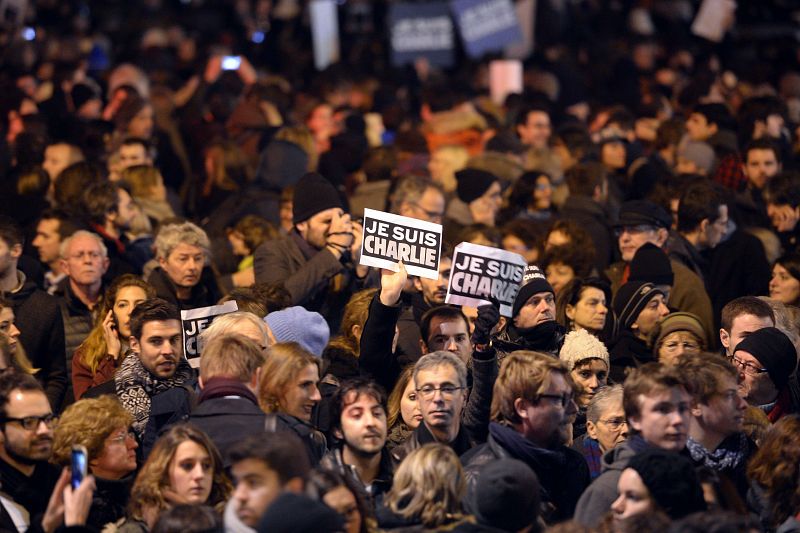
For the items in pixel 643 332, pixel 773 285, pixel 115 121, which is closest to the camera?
pixel 643 332

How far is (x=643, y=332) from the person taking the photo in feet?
32.2

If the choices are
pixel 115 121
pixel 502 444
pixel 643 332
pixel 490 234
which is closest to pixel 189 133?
pixel 115 121

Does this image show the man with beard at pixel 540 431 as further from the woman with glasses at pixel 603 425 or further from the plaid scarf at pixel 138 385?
the plaid scarf at pixel 138 385

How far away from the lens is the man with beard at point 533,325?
28.8ft

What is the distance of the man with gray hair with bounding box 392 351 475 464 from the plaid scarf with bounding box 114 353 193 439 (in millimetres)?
1331

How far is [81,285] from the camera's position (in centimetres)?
1000

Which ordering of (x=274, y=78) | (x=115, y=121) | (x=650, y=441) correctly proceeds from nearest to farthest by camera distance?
(x=650, y=441), (x=115, y=121), (x=274, y=78)

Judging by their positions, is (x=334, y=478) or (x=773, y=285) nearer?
(x=334, y=478)

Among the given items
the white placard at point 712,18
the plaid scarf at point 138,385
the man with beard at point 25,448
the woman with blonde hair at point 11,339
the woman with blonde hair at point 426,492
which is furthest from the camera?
the white placard at point 712,18

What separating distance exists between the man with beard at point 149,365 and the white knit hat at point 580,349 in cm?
203

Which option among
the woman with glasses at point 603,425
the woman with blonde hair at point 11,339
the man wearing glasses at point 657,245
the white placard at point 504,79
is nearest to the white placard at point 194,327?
the woman with blonde hair at point 11,339

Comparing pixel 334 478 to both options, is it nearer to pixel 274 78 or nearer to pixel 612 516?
pixel 612 516

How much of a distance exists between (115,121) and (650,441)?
9.09 m

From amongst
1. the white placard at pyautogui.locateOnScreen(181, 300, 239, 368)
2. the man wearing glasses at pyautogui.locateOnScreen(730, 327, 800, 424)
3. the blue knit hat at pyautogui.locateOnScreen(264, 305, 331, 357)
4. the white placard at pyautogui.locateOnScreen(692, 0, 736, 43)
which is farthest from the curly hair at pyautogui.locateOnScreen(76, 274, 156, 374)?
the white placard at pyautogui.locateOnScreen(692, 0, 736, 43)
